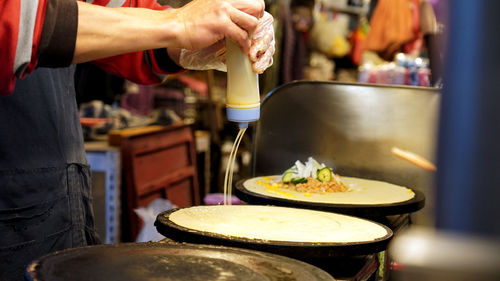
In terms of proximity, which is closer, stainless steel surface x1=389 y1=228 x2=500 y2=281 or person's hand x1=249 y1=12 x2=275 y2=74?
stainless steel surface x1=389 y1=228 x2=500 y2=281

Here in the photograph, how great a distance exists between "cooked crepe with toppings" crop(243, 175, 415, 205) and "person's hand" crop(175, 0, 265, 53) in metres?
0.71

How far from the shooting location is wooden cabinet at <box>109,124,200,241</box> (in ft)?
12.5

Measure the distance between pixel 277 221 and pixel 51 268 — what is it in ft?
2.29

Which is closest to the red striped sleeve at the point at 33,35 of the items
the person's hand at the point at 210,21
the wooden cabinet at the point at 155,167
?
the person's hand at the point at 210,21

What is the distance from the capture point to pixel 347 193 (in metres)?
2.06

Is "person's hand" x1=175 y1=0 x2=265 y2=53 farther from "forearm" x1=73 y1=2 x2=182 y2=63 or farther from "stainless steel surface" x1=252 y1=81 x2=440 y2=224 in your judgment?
"stainless steel surface" x1=252 y1=81 x2=440 y2=224

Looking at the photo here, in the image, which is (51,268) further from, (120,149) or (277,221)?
(120,149)

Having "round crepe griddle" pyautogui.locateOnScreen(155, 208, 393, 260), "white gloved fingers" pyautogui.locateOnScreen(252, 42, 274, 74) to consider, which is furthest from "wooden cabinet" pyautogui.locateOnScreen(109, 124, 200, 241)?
"round crepe griddle" pyautogui.locateOnScreen(155, 208, 393, 260)

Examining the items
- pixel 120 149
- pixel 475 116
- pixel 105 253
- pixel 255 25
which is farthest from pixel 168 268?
pixel 120 149

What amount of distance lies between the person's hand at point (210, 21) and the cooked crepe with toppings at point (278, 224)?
433 millimetres

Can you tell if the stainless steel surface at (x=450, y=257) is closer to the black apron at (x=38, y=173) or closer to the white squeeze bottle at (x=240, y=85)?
the white squeeze bottle at (x=240, y=85)

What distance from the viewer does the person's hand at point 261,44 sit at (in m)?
1.43

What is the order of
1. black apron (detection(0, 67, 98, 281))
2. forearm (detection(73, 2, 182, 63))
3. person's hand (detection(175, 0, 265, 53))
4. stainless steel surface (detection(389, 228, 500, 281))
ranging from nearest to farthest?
1. stainless steel surface (detection(389, 228, 500, 281))
2. forearm (detection(73, 2, 182, 63))
3. person's hand (detection(175, 0, 265, 53))
4. black apron (detection(0, 67, 98, 281))

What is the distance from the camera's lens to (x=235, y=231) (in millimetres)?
1414
